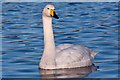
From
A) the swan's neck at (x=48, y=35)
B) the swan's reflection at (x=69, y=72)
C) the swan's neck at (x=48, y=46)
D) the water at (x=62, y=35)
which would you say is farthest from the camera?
the swan's neck at (x=48, y=35)

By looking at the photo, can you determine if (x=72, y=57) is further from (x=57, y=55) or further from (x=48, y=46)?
(x=48, y=46)

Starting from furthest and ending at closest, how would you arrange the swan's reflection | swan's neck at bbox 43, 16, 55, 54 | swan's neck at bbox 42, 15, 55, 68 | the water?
swan's neck at bbox 43, 16, 55, 54, swan's neck at bbox 42, 15, 55, 68, the water, the swan's reflection

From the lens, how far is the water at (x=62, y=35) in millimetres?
14500

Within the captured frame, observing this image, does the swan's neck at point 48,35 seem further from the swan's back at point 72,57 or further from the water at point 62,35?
the water at point 62,35

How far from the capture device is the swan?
48.5 feet

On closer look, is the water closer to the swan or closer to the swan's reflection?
the swan's reflection

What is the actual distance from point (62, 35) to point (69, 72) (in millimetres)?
5962

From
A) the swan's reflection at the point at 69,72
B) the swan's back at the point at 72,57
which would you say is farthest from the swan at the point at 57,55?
the swan's reflection at the point at 69,72

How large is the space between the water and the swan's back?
0.73 ft

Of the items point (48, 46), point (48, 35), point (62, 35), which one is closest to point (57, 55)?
point (48, 46)

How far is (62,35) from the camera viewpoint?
20312 mm

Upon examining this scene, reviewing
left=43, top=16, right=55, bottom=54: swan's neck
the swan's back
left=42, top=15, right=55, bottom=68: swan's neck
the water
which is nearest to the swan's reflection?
the water

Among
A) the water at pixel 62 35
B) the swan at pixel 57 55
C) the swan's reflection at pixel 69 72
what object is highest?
the swan at pixel 57 55

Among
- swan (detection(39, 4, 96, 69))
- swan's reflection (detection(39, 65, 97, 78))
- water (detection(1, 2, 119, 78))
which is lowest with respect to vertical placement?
swan's reflection (detection(39, 65, 97, 78))
